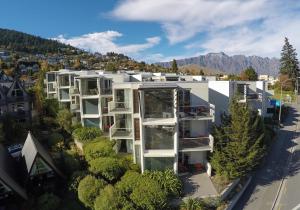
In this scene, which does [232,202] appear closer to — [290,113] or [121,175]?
[121,175]

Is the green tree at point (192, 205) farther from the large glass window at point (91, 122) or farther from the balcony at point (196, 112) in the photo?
the large glass window at point (91, 122)

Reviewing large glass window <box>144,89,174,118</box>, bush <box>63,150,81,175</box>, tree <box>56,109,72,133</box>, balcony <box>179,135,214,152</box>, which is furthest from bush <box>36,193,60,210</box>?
tree <box>56,109,72,133</box>

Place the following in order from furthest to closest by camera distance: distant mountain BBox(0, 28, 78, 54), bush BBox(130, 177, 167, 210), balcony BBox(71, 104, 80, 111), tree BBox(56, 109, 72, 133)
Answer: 1. distant mountain BBox(0, 28, 78, 54)
2. balcony BBox(71, 104, 80, 111)
3. tree BBox(56, 109, 72, 133)
4. bush BBox(130, 177, 167, 210)

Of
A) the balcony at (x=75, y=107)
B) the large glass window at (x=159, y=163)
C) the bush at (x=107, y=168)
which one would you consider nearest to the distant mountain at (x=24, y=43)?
the balcony at (x=75, y=107)

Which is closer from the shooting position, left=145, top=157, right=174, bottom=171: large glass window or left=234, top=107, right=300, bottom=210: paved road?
left=234, top=107, right=300, bottom=210: paved road

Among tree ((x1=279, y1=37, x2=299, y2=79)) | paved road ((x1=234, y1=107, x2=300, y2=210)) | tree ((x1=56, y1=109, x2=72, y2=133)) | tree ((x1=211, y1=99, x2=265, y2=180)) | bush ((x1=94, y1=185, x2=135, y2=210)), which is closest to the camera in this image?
bush ((x1=94, y1=185, x2=135, y2=210))

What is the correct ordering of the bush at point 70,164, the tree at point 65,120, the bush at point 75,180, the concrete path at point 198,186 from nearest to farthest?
1. the bush at point 75,180
2. the concrete path at point 198,186
3. the bush at point 70,164
4. the tree at point 65,120

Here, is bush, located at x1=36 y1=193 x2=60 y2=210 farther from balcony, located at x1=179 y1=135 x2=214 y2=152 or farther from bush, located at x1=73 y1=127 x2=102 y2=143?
balcony, located at x1=179 y1=135 x2=214 y2=152
